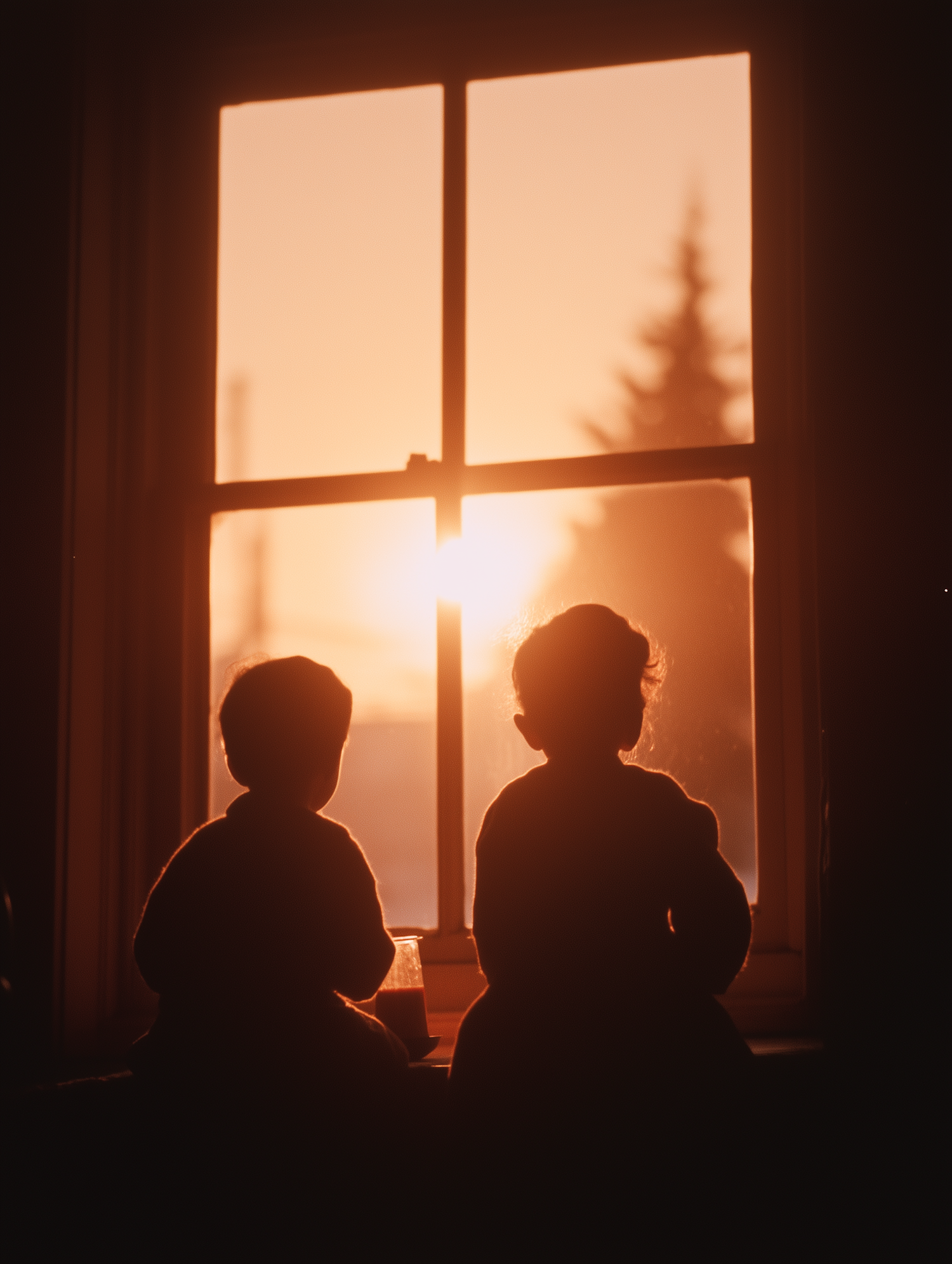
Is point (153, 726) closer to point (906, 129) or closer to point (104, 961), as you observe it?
point (104, 961)

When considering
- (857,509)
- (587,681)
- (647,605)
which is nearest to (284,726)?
(587,681)

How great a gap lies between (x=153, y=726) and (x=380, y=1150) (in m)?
0.88

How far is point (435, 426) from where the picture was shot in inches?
71.6

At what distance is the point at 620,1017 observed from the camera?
1.16 metres

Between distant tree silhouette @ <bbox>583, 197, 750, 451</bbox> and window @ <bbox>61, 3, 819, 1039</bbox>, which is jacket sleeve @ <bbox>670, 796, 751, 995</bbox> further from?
distant tree silhouette @ <bbox>583, 197, 750, 451</bbox>

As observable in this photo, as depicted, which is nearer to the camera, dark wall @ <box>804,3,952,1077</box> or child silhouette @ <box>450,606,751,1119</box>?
child silhouette @ <box>450,606,751,1119</box>

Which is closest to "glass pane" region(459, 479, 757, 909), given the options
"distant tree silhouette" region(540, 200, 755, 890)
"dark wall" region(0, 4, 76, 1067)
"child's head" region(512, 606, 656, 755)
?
"distant tree silhouette" region(540, 200, 755, 890)

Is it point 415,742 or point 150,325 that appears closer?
point 415,742

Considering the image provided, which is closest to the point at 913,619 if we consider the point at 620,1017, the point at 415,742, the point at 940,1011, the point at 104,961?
the point at 940,1011

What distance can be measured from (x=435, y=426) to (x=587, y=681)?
757 mm

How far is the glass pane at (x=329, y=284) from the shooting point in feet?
6.07

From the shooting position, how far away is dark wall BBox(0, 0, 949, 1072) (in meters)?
1.38

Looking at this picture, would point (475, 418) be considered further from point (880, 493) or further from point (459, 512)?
point (880, 493)

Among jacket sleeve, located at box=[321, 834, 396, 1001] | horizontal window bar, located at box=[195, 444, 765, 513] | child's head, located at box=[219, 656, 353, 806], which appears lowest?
jacket sleeve, located at box=[321, 834, 396, 1001]
